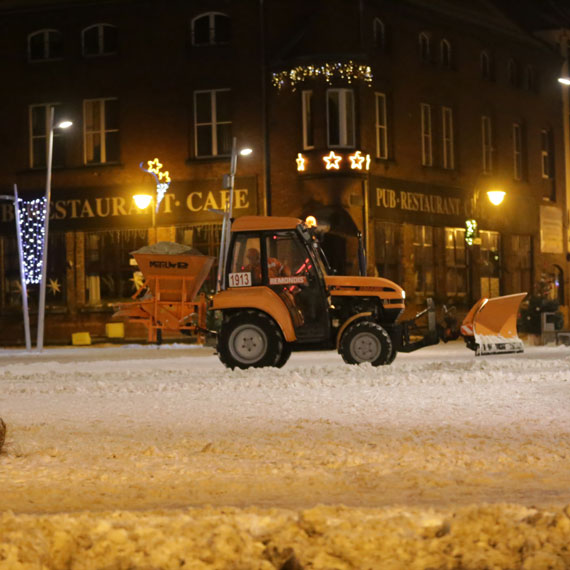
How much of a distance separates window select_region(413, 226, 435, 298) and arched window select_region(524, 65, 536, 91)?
814 centimetres

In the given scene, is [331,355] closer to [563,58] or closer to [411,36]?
[411,36]

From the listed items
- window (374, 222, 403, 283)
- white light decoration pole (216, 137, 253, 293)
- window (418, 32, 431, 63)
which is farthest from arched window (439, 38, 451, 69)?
white light decoration pole (216, 137, 253, 293)

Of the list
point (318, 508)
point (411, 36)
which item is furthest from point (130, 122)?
point (318, 508)

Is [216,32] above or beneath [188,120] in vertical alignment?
above

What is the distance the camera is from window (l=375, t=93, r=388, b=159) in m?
36.0

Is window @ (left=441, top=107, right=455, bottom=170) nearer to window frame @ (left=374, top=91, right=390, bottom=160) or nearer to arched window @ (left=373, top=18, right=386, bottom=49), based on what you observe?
window frame @ (left=374, top=91, right=390, bottom=160)

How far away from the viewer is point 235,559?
6.40 m

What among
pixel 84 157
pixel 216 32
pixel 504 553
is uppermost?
pixel 216 32

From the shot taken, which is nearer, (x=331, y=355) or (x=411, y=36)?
(x=331, y=355)

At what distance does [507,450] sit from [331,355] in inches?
649

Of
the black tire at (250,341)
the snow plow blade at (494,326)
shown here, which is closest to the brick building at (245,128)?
the snow plow blade at (494,326)

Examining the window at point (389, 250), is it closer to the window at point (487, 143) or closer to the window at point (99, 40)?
the window at point (487, 143)

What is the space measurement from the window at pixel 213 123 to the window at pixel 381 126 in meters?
4.46

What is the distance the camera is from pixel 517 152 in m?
42.9
